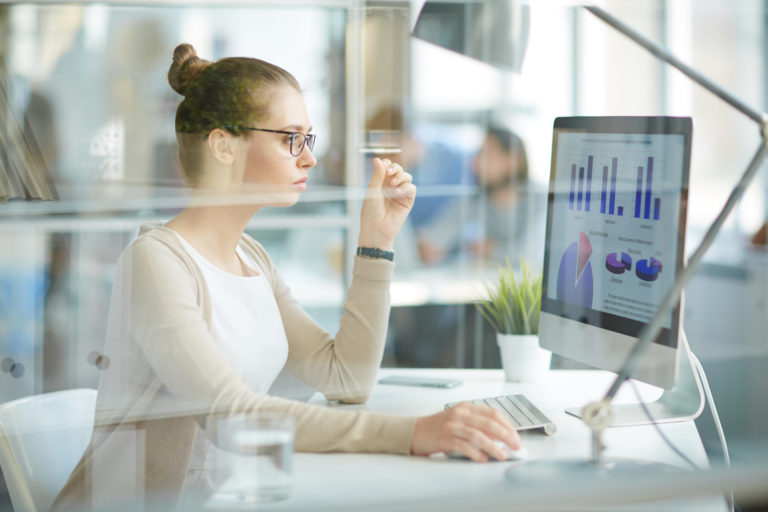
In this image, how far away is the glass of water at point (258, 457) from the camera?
2.72 feet

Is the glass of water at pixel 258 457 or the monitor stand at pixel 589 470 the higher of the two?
the glass of water at pixel 258 457

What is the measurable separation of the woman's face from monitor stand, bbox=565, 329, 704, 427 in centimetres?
49

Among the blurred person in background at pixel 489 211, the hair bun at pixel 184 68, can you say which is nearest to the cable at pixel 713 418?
the hair bun at pixel 184 68

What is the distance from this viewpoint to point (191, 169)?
1144 millimetres

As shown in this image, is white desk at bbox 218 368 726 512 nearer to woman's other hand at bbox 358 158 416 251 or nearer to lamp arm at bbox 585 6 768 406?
lamp arm at bbox 585 6 768 406

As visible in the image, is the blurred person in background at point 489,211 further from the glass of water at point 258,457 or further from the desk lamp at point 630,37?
the glass of water at point 258,457

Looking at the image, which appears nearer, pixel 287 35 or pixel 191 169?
pixel 191 169

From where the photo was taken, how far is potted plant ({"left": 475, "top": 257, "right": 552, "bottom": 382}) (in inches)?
53.4

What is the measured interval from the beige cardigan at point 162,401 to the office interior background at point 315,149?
0.39ft

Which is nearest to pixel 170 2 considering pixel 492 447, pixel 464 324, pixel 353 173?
pixel 353 173

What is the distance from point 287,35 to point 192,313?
2.91 feet

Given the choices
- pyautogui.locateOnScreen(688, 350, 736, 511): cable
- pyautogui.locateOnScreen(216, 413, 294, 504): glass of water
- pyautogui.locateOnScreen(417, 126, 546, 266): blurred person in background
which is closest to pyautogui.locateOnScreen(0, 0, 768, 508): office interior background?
pyautogui.locateOnScreen(688, 350, 736, 511): cable

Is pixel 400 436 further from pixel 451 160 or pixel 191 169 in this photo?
pixel 451 160

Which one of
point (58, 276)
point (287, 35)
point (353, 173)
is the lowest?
point (58, 276)
